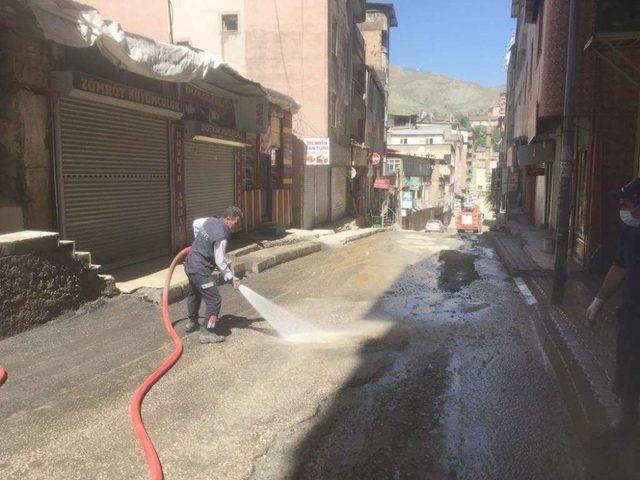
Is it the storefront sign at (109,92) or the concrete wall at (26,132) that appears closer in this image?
the concrete wall at (26,132)

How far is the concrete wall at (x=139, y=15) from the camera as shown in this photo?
22031 millimetres

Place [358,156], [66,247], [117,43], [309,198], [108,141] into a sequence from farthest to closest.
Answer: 1. [358,156]
2. [309,198]
3. [108,141]
4. [117,43]
5. [66,247]

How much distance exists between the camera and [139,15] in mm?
22109

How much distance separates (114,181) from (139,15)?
14.8 m

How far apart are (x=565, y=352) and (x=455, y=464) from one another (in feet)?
10.5

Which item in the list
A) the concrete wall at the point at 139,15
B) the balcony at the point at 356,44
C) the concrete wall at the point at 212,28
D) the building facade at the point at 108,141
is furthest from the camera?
the balcony at the point at 356,44

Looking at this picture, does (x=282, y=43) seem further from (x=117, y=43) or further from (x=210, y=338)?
(x=210, y=338)

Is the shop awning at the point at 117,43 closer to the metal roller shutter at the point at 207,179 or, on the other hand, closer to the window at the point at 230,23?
the metal roller shutter at the point at 207,179

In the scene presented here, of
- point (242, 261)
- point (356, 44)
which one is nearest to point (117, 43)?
point (242, 261)

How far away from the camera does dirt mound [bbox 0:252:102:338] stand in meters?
6.43

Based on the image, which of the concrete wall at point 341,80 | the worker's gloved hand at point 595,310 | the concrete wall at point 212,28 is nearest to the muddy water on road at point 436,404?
the worker's gloved hand at point 595,310

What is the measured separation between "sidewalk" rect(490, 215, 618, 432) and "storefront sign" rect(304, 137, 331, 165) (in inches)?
428

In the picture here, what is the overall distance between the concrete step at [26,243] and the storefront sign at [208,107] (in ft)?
21.0

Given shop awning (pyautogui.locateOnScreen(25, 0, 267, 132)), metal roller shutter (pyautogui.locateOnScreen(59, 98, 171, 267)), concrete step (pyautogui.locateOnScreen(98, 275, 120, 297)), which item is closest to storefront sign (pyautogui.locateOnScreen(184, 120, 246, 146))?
metal roller shutter (pyautogui.locateOnScreen(59, 98, 171, 267))
